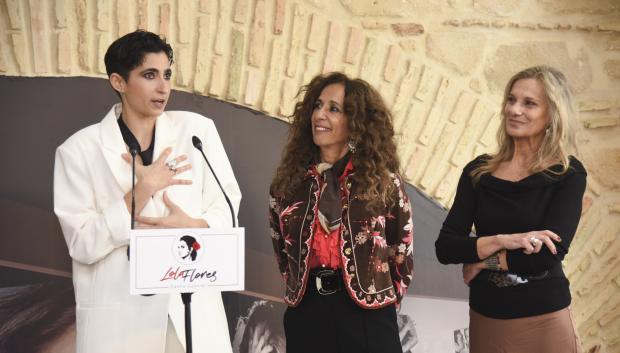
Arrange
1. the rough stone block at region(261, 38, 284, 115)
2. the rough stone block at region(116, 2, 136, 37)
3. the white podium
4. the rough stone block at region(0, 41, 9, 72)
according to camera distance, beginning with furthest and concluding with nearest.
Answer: the rough stone block at region(261, 38, 284, 115) < the rough stone block at region(116, 2, 136, 37) < the rough stone block at region(0, 41, 9, 72) < the white podium

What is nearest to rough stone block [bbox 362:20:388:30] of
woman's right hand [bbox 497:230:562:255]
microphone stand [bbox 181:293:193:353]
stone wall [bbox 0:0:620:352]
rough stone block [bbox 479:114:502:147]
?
stone wall [bbox 0:0:620:352]

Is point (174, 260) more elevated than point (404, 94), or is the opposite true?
point (404, 94)

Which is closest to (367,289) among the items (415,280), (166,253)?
(166,253)

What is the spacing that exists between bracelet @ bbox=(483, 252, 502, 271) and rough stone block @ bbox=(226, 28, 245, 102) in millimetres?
1318

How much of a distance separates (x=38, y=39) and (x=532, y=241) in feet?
6.51

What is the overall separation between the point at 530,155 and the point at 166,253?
124 centimetres

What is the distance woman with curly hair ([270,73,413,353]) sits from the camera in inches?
97.8

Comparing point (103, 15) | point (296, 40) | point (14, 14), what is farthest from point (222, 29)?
point (14, 14)

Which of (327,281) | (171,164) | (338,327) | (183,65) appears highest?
(183,65)

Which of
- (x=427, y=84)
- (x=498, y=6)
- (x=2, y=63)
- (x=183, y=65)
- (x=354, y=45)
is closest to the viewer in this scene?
(x=2, y=63)

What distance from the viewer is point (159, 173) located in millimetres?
2572

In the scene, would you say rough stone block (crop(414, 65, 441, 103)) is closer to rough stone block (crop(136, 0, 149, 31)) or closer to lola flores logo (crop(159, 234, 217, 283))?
rough stone block (crop(136, 0, 149, 31))

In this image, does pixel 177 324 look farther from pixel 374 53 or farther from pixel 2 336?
pixel 374 53

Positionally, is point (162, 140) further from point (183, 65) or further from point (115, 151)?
point (183, 65)
